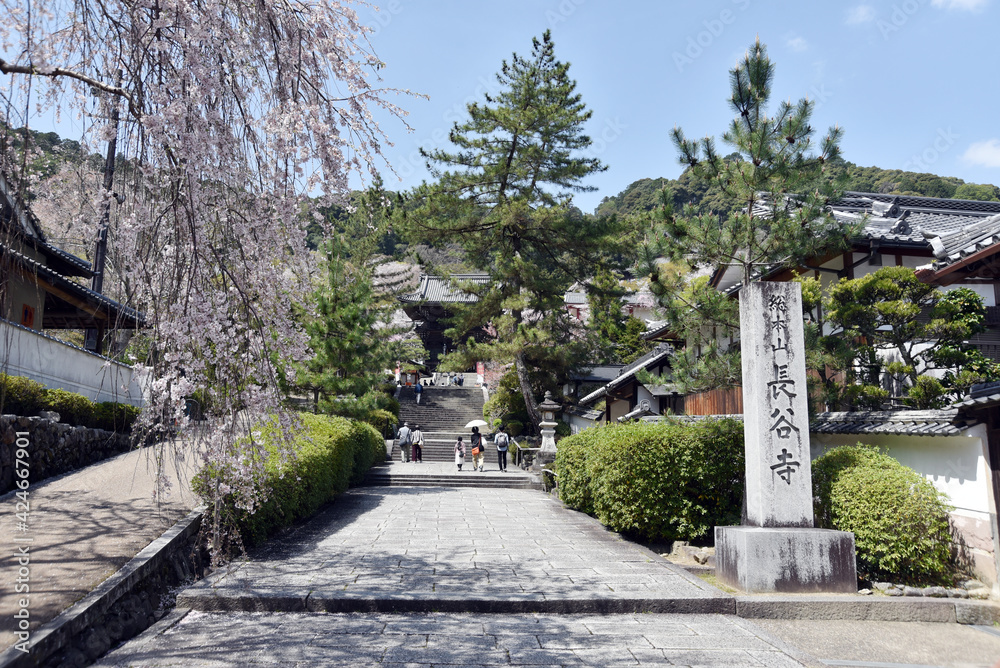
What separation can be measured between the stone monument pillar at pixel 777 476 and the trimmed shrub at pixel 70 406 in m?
11.7

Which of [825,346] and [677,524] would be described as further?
[677,524]

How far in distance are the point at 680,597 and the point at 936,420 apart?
12.5 ft

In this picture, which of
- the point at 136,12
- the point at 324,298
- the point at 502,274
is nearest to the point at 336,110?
the point at 136,12

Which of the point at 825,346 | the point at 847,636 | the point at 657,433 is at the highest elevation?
the point at 825,346

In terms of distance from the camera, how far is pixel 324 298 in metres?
17.5

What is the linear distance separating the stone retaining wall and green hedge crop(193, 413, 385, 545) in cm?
191

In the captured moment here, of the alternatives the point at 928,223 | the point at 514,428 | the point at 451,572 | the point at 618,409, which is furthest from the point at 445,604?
the point at 514,428

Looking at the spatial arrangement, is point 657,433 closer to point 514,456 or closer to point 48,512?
point 48,512

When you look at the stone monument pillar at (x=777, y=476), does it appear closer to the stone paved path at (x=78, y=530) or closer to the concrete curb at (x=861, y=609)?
the concrete curb at (x=861, y=609)

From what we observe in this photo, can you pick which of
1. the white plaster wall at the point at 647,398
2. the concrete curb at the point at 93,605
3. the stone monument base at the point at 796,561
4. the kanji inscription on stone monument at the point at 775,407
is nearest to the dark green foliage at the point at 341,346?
the concrete curb at the point at 93,605

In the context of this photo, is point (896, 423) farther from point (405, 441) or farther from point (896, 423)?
point (405, 441)

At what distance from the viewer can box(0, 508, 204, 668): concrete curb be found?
437cm

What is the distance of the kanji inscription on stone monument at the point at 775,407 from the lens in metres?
7.38

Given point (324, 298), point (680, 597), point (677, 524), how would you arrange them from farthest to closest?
1. point (324, 298)
2. point (677, 524)
3. point (680, 597)
